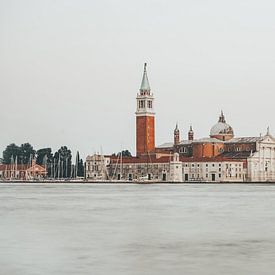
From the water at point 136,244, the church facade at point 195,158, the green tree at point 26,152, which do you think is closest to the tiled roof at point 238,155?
the church facade at point 195,158

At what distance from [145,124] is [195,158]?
8.37m

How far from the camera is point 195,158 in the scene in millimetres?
107438

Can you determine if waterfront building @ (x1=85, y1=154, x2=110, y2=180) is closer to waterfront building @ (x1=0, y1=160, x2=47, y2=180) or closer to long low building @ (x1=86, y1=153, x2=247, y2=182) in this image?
long low building @ (x1=86, y1=153, x2=247, y2=182)

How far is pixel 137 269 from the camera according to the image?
1438 cm

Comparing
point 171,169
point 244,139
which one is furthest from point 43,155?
point 244,139

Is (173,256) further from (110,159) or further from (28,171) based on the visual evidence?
(28,171)

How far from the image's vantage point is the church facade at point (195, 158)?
106 metres

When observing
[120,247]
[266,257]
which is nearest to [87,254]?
[120,247]

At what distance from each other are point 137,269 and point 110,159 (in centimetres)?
10032

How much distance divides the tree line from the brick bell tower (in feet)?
44.2

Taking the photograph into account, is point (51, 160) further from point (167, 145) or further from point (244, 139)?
point (244, 139)

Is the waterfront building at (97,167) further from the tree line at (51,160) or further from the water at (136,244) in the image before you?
the water at (136,244)

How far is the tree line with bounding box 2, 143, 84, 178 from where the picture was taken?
4852 inches

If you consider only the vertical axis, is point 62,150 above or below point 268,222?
above
